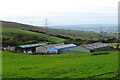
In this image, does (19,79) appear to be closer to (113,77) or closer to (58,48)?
(113,77)

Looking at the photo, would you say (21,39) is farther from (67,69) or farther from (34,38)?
(67,69)

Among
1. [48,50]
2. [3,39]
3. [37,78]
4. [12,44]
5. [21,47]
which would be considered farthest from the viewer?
[3,39]

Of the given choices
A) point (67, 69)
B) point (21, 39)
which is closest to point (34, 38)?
point (21, 39)

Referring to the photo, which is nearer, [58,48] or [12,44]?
[58,48]

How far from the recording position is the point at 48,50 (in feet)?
198

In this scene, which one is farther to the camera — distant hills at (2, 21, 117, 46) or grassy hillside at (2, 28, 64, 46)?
grassy hillside at (2, 28, 64, 46)

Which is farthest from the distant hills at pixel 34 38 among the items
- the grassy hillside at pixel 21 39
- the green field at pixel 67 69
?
the green field at pixel 67 69

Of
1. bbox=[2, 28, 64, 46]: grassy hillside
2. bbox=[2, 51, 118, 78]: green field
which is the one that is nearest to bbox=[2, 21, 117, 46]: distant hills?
bbox=[2, 28, 64, 46]: grassy hillside

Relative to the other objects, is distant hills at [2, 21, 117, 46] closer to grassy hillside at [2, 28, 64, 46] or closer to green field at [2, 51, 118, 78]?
grassy hillside at [2, 28, 64, 46]

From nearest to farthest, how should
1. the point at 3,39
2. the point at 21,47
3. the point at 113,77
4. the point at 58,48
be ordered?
the point at 113,77 → the point at 58,48 → the point at 21,47 → the point at 3,39

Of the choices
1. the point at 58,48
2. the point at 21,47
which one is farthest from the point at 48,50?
the point at 21,47

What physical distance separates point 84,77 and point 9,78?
8097 mm

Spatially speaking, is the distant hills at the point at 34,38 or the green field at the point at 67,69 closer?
the green field at the point at 67,69

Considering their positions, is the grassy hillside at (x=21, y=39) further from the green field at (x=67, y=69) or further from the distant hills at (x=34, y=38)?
the green field at (x=67, y=69)
